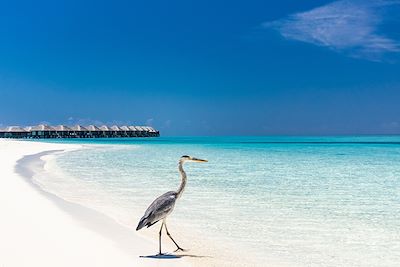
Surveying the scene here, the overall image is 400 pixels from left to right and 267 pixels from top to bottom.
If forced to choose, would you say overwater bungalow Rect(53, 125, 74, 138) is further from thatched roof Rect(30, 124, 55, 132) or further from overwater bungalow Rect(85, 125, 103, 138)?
overwater bungalow Rect(85, 125, 103, 138)

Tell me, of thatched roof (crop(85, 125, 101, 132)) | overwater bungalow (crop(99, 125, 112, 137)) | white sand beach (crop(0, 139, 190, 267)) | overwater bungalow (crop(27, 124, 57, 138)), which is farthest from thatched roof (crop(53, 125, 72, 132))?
white sand beach (crop(0, 139, 190, 267))

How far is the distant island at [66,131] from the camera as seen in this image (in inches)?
3841

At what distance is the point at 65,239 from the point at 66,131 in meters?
106

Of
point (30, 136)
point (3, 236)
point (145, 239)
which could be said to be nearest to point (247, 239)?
point (145, 239)

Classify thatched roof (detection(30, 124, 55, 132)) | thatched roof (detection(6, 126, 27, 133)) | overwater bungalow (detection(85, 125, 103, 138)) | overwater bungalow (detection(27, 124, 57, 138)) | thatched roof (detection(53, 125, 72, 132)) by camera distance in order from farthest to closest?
overwater bungalow (detection(85, 125, 103, 138)), thatched roof (detection(53, 125, 72, 132)), thatched roof (detection(30, 124, 55, 132)), overwater bungalow (detection(27, 124, 57, 138)), thatched roof (detection(6, 126, 27, 133))

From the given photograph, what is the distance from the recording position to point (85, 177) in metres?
15.7

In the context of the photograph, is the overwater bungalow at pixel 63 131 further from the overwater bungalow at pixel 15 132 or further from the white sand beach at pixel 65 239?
the white sand beach at pixel 65 239

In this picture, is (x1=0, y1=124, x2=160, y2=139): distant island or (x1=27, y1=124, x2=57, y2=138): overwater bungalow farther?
(x1=27, y1=124, x2=57, y2=138): overwater bungalow

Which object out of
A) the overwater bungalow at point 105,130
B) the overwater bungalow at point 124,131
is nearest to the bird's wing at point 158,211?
the overwater bungalow at point 105,130

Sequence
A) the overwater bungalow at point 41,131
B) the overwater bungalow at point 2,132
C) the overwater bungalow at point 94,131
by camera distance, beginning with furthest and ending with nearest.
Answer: the overwater bungalow at point 94,131
the overwater bungalow at point 41,131
the overwater bungalow at point 2,132

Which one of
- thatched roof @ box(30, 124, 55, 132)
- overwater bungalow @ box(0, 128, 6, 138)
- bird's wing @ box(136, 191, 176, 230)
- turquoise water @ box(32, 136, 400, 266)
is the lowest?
turquoise water @ box(32, 136, 400, 266)

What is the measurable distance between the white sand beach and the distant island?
312 ft

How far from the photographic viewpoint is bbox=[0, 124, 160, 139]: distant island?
97.6 m

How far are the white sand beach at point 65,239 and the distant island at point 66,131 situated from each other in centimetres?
9510
